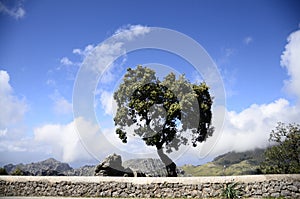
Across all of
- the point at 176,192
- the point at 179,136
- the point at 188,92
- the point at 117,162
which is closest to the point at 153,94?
Result: the point at 188,92

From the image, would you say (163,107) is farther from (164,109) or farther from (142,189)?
(142,189)

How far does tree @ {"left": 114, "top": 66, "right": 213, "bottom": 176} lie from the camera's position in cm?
2105

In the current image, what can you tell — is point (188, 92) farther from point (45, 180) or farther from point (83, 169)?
point (83, 169)

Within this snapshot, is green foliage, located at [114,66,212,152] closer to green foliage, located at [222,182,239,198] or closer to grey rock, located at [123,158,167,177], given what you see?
grey rock, located at [123,158,167,177]

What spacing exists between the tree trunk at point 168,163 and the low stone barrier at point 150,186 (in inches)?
287

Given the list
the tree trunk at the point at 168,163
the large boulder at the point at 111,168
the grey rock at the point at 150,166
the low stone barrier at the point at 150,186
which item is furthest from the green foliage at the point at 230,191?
the grey rock at the point at 150,166

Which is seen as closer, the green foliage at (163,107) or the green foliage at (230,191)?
the green foliage at (230,191)

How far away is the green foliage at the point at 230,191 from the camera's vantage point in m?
12.9

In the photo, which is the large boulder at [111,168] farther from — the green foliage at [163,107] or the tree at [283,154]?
the tree at [283,154]

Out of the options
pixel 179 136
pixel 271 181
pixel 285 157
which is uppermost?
pixel 179 136

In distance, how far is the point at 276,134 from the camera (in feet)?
71.9

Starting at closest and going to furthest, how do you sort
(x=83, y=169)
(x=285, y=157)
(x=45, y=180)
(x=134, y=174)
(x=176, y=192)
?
(x=176, y=192)
(x=45, y=180)
(x=134, y=174)
(x=285, y=157)
(x=83, y=169)

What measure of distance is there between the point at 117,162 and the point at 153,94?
6150 millimetres

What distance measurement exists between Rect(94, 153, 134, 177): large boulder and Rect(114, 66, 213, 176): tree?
278 centimetres
